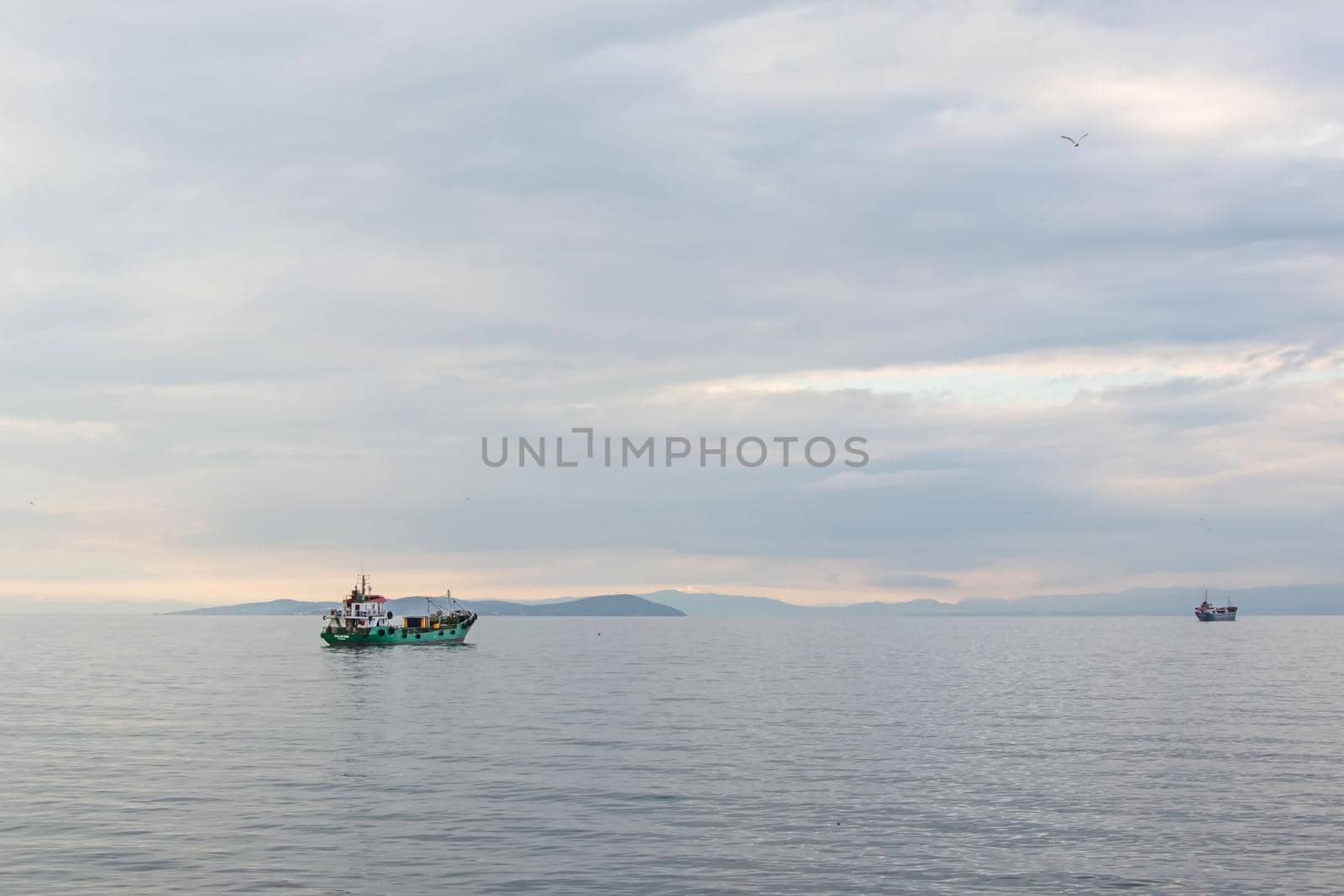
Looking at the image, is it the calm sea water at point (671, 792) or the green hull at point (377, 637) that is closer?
the calm sea water at point (671, 792)

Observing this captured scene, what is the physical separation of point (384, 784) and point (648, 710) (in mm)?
34076

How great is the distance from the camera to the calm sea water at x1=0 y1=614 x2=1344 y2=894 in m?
33.2

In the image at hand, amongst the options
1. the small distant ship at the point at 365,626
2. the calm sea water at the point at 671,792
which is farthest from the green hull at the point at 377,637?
the calm sea water at the point at 671,792

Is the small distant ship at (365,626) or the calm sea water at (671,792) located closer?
the calm sea water at (671,792)

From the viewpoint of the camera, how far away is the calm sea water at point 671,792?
109 feet

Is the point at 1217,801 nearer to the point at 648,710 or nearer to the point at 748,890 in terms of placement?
the point at 748,890

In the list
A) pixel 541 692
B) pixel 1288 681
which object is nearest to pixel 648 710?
pixel 541 692

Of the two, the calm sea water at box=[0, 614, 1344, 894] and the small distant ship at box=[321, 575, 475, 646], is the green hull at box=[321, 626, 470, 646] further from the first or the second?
the calm sea water at box=[0, 614, 1344, 894]

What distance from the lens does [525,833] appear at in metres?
38.0

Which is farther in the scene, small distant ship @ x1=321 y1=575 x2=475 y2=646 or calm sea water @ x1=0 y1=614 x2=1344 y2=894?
small distant ship @ x1=321 y1=575 x2=475 y2=646

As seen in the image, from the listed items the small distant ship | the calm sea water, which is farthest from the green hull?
the calm sea water

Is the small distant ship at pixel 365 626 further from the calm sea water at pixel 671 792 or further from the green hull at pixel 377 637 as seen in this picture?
the calm sea water at pixel 671 792

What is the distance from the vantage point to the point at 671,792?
150ft

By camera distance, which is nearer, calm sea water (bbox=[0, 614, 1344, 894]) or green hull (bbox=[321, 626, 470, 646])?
calm sea water (bbox=[0, 614, 1344, 894])
